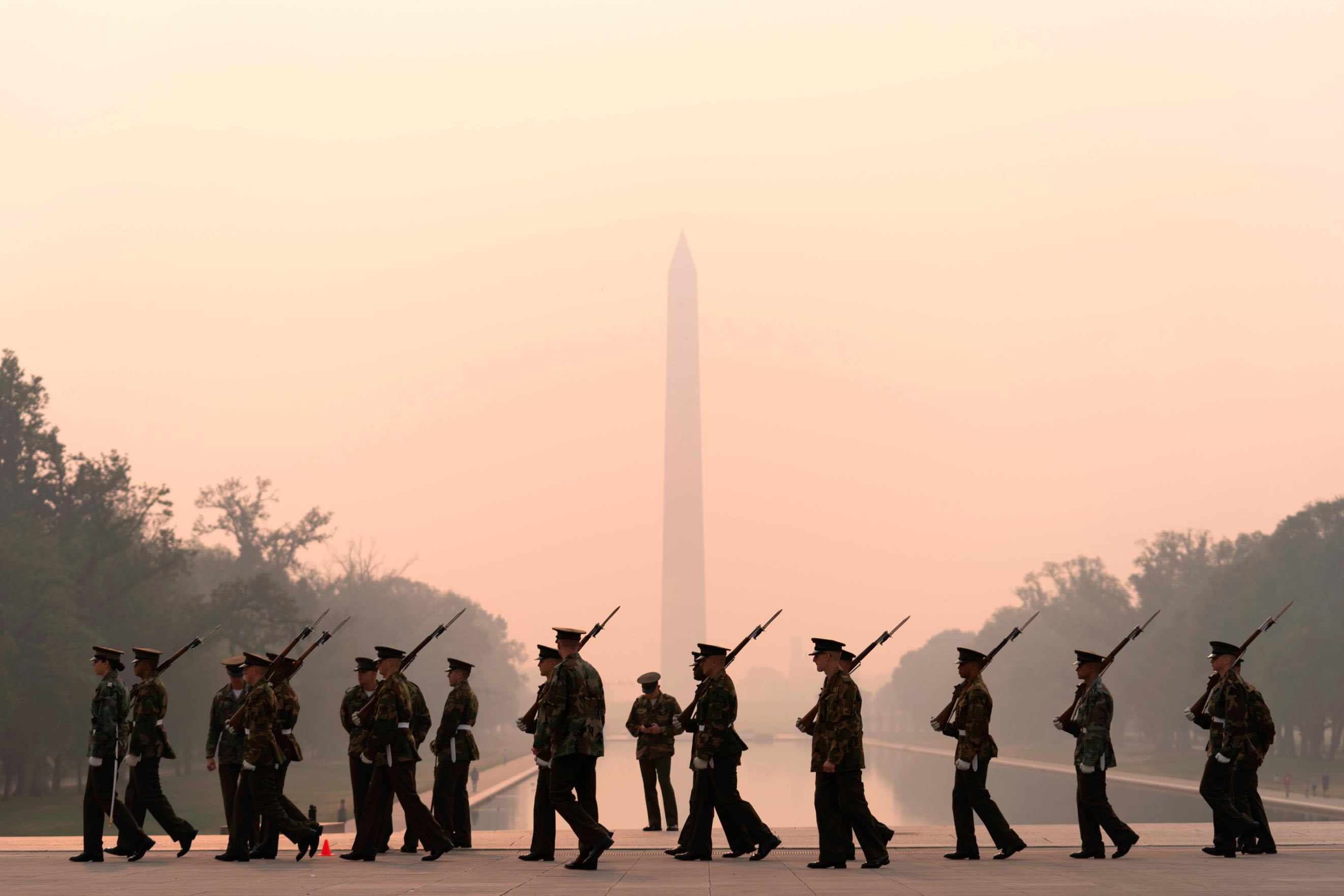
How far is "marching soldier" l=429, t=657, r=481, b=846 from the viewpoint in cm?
1548

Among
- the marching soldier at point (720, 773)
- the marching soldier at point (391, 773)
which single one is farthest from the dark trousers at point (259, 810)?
the marching soldier at point (720, 773)

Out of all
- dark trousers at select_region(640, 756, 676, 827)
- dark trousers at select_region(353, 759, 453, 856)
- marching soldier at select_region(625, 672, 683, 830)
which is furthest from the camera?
dark trousers at select_region(640, 756, 676, 827)

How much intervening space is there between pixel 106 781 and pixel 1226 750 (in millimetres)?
11734

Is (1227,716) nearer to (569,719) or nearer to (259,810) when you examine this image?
(569,719)

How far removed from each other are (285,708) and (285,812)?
1.10 metres

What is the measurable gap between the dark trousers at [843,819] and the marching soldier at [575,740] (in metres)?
2.19

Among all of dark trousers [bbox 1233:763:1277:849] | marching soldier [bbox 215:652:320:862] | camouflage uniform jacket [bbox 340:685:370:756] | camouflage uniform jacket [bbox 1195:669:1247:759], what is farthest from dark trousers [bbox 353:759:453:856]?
dark trousers [bbox 1233:763:1277:849]

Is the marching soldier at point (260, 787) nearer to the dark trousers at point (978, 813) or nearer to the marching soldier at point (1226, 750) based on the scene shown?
the dark trousers at point (978, 813)

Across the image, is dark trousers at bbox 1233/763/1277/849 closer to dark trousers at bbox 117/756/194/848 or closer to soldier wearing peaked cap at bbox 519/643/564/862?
soldier wearing peaked cap at bbox 519/643/564/862

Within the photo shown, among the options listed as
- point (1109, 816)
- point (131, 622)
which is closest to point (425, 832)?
point (1109, 816)

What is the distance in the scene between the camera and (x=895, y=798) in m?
56.3

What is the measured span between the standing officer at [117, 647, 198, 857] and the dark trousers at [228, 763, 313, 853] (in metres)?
0.78

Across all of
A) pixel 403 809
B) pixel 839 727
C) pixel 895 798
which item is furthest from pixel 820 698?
pixel 895 798

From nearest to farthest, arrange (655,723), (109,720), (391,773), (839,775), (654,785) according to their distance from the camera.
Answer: (839,775), (391,773), (109,720), (655,723), (654,785)
